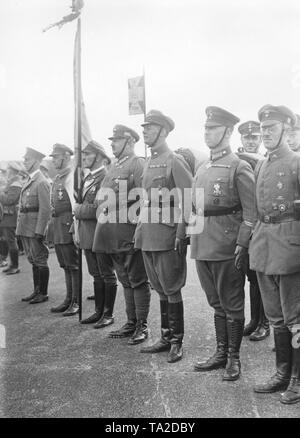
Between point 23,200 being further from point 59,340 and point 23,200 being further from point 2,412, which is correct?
point 2,412

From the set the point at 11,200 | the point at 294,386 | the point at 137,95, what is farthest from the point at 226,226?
the point at 137,95

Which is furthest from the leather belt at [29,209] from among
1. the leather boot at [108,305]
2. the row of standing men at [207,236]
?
the leather boot at [108,305]

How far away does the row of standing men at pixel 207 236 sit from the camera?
3.47 m

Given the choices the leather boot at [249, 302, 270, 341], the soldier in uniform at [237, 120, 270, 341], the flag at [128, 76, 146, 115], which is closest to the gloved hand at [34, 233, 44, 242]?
the soldier in uniform at [237, 120, 270, 341]

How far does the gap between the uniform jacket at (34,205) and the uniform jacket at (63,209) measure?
59 centimetres

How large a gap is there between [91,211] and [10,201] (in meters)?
5.16

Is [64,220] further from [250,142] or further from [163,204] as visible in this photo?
[250,142]

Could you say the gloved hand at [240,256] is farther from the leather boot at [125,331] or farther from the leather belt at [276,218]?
the leather boot at [125,331]

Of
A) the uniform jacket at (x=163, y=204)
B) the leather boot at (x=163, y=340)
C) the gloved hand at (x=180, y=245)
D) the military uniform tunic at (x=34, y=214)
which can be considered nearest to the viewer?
the gloved hand at (x=180, y=245)

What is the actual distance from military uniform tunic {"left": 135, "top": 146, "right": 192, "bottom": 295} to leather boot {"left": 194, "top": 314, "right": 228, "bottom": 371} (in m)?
0.53

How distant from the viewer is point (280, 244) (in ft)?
11.2

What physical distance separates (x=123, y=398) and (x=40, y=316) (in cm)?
286

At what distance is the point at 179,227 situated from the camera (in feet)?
13.9

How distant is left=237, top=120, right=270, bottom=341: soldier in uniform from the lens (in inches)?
191
